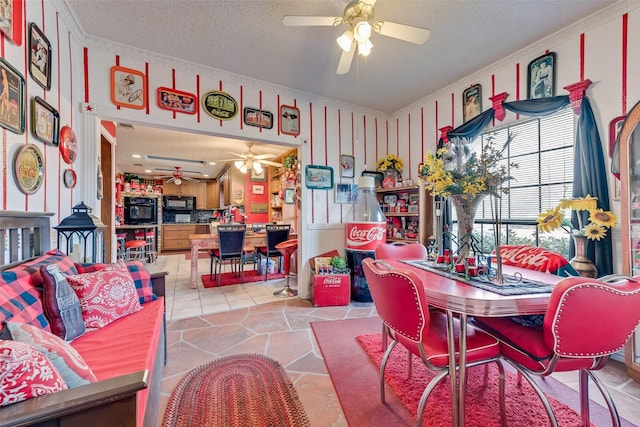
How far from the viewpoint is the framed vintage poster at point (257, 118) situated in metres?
3.25

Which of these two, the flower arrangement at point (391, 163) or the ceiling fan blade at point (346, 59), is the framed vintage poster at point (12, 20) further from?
the flower arrangement at point (391, 163)

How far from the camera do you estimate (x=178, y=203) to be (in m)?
8.64

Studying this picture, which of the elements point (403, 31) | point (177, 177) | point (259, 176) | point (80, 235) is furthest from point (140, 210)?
point (403, 31)

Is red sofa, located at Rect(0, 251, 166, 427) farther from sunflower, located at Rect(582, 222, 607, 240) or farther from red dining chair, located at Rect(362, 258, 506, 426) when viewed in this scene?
sunflower, located at Rect(582, 222, 607, 240)

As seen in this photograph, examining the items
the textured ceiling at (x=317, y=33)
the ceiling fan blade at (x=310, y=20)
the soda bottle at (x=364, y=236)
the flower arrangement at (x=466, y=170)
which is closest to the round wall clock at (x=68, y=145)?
the textured ceiling at (x=317, y=33)

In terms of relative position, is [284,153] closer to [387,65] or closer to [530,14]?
[387,65]

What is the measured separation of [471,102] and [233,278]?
4.64 m

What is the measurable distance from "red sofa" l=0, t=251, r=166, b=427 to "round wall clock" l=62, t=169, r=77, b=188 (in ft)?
2.49

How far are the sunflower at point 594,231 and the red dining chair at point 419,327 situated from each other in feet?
4.77

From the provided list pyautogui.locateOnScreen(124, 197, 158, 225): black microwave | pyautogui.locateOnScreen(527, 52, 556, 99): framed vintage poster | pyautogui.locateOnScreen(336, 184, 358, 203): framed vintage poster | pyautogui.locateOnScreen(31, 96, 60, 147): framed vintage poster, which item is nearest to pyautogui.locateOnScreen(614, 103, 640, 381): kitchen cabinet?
pyautogui.locateOnScreen(527, 52, 556, 99): framed vintage poster

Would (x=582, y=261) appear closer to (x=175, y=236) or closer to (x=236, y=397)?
(x=236, y=397)

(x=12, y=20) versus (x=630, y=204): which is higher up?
(x=12, y=20)

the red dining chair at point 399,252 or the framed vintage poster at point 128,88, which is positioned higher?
the framed vintage poster at point 128,88

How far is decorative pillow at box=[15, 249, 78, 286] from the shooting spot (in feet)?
4.49
